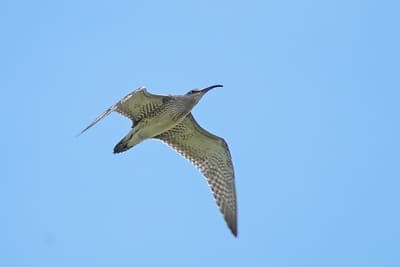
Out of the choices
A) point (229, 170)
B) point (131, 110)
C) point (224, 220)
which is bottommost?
point (224, 220)

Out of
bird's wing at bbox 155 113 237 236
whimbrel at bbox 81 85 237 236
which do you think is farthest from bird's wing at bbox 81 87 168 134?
bird's wing at bbox 155 113 237 236

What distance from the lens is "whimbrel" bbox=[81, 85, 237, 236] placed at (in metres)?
16.8

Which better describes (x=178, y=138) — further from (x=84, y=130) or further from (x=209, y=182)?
(x=84, y=130)

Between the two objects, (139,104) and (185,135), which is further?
(185,135)

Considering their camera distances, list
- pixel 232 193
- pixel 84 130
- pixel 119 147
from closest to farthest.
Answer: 1. pixel 84 130
2. pixel 119 147
3. pixel 232 193

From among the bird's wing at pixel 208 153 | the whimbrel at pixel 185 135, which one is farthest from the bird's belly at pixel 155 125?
the bird's wing at pixel 208 153

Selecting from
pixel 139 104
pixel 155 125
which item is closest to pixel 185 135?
pixel 155 125

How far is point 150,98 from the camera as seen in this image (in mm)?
16719

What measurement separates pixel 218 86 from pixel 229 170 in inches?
88.7

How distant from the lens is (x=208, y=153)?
18344 millimetres

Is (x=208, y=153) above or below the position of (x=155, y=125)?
below

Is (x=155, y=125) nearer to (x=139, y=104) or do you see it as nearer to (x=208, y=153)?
(x=139, y=104)

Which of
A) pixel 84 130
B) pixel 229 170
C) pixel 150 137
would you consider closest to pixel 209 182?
pixel 229 170

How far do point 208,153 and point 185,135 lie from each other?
0.74 meters
